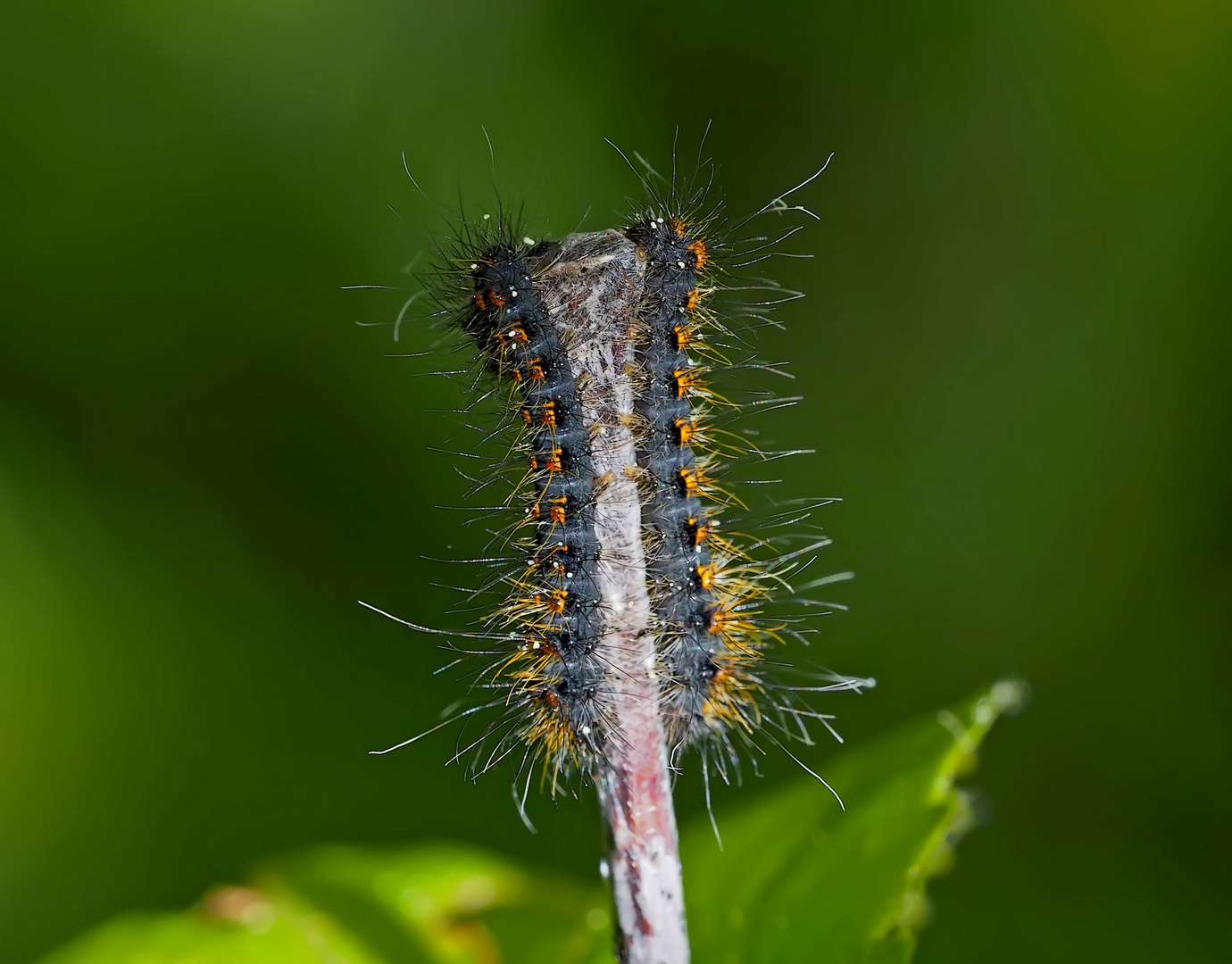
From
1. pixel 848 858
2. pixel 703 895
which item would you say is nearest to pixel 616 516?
pixel 848 858

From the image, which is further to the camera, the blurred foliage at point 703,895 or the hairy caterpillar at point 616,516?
the blurred foliage at point 703,895

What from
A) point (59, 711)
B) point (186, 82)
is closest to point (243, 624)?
point (59, 711)

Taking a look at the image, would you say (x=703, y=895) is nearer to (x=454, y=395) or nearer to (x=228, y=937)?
(x=228, y=937)

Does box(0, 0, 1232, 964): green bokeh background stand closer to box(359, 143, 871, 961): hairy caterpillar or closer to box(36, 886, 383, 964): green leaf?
box(36, 886, 383, 964): green leaf

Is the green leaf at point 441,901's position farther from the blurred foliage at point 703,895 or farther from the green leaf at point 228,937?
the green leaf at point 228,937

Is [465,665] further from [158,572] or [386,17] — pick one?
[386,17]

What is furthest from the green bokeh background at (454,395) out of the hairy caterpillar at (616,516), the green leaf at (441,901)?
the hairy caterpillar at (616,516)

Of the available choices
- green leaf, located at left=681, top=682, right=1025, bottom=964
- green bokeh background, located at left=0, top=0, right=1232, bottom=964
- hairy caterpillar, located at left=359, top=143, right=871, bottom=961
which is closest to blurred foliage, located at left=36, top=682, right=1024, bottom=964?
green leaf, located at left=681, top=682, right=1025, bottom=964
